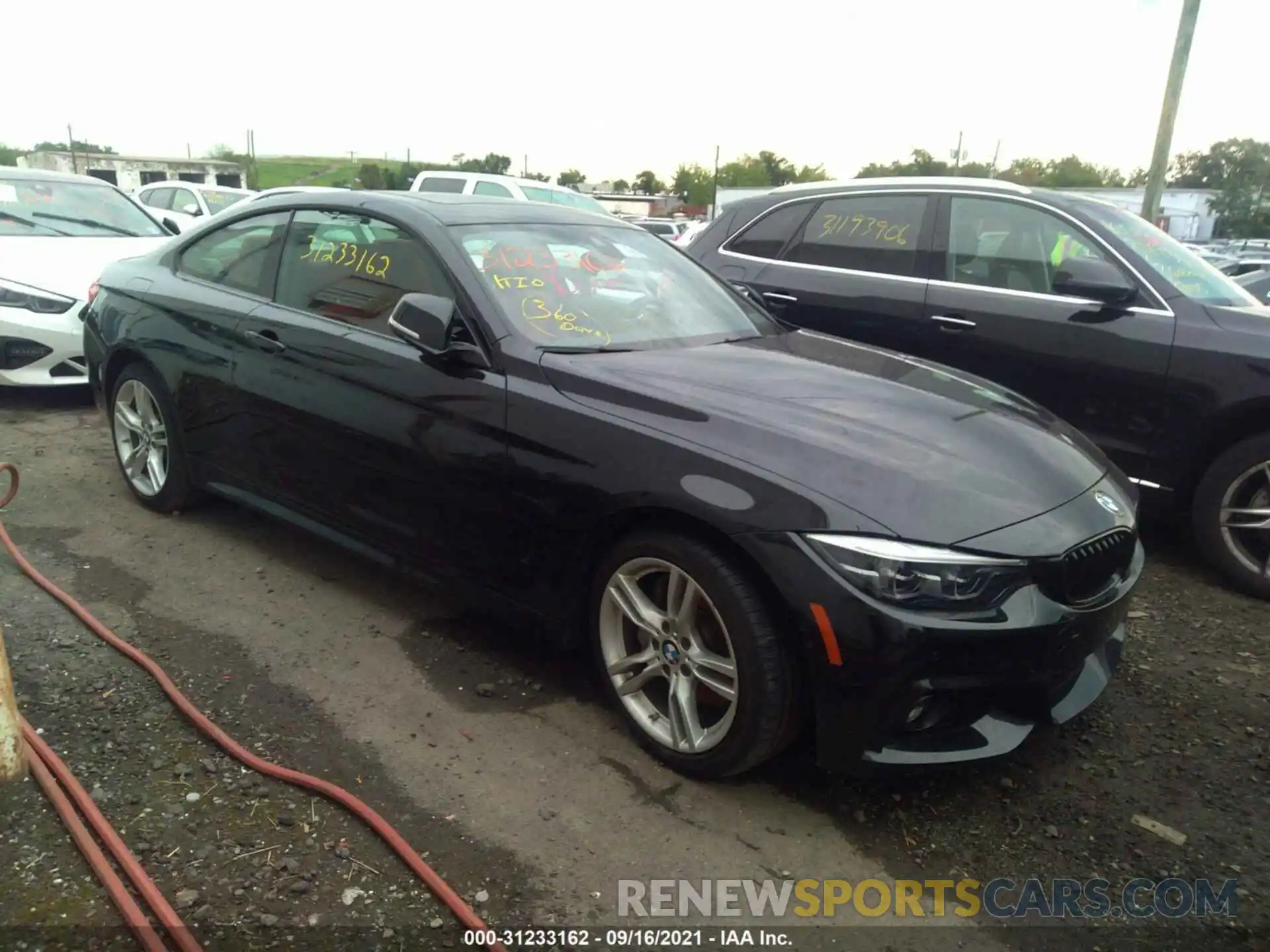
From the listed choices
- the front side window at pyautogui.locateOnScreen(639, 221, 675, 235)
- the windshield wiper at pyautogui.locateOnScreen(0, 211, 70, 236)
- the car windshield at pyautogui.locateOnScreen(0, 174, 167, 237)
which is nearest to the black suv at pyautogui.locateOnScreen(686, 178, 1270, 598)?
the car windshield at pyautogui.locateOnScreen(0, 174, 167, 237)

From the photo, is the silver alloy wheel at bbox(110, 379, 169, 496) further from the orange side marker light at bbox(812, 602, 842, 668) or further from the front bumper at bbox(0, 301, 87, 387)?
the orange side marker light at bbox(812, 602, 842, 668)

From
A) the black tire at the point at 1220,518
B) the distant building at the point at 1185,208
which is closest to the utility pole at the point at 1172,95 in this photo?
the black tire at the point at 1220,518

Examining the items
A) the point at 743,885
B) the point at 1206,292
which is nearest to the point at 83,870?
the point at 743,885

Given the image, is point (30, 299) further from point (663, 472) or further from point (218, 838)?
point (663, 472)

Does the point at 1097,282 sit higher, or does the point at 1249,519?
the point at 1097,282

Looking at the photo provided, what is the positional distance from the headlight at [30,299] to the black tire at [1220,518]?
685cm

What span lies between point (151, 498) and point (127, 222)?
4294 mm

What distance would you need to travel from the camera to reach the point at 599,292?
11.5ft

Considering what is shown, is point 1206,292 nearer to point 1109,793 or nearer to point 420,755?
point 1109,793

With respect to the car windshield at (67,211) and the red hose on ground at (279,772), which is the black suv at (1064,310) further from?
the car windshield at (67,211)

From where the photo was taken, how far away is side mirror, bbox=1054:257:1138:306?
15.1 ft

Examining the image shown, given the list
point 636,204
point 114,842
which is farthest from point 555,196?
point 636,204

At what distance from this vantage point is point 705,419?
2.76 metres

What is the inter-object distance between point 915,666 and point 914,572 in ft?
0.76
